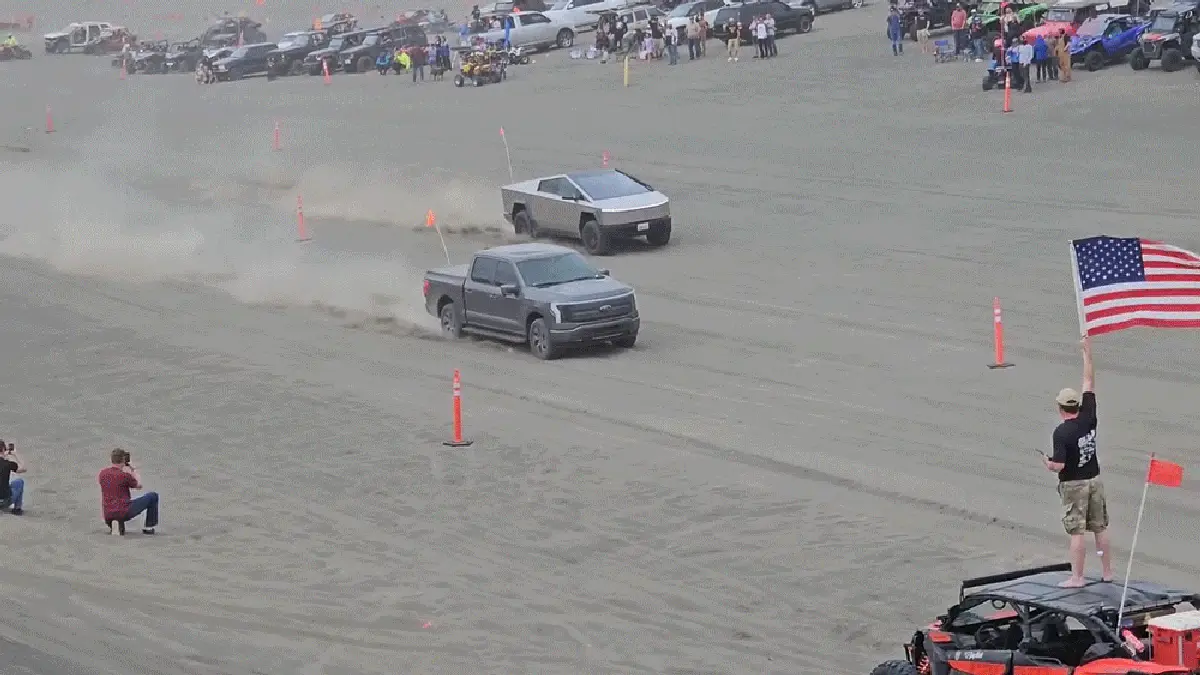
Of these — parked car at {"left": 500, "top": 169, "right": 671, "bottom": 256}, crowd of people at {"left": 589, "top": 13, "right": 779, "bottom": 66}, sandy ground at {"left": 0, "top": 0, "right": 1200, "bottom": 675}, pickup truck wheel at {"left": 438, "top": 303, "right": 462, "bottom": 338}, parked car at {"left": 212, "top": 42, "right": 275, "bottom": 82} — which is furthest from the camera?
parked car at {"left": 212, "top": 42, "right": 275, "bottom": 82}

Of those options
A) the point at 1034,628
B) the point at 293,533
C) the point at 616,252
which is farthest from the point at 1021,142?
the point at 1034,628

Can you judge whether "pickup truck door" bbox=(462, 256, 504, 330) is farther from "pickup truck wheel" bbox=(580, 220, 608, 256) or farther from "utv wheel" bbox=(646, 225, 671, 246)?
"utv wheel" bbox=(646, 225, 671, 246)

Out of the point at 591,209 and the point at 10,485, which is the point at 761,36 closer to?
the point at 591,209

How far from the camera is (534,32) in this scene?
63.6 meters

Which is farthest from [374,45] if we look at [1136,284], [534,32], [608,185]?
[1136,284]

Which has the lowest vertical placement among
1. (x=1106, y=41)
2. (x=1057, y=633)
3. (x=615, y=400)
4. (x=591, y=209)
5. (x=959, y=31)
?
(x=615, y=400)

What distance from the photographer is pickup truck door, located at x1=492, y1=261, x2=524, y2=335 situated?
25.3m

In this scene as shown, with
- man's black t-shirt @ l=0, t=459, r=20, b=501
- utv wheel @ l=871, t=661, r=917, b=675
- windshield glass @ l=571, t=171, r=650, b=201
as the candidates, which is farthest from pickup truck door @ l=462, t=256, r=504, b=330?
utv wheel @ l=871, t=661, r=917, b=675

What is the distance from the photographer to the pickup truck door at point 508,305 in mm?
25328

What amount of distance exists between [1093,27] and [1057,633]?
35.8m

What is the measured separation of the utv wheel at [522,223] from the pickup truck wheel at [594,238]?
1.82 meters

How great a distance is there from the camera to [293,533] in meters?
17.6

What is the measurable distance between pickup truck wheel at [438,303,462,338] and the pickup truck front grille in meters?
2.68

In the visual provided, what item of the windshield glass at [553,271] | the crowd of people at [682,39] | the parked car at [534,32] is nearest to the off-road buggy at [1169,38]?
the crowd of people at [682,39]
